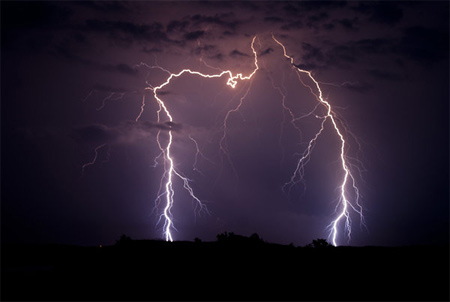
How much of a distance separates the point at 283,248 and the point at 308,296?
6.64ft

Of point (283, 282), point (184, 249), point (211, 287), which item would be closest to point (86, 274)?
point (184, 249)

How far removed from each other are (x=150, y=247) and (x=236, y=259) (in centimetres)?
198

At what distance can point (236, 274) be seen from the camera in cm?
636

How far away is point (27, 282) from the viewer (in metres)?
6.73

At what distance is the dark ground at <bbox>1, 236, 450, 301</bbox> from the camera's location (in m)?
5.84

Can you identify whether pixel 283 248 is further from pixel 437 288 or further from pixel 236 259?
pixel 437 288

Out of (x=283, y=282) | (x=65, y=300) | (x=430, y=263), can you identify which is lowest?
(x=65, y=300)

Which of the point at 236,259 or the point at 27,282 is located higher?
the point at 236,259

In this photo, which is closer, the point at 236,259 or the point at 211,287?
the point at 211,287

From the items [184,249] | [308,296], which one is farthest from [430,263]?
[184,249]

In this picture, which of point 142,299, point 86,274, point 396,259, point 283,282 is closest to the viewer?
point 142,299

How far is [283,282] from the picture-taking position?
20.2 ft

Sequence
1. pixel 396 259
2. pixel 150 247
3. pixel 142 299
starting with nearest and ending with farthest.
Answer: pixel 142 299 < pixel 396 259 < pixel 150 247

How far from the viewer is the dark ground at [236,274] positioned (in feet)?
19.2
